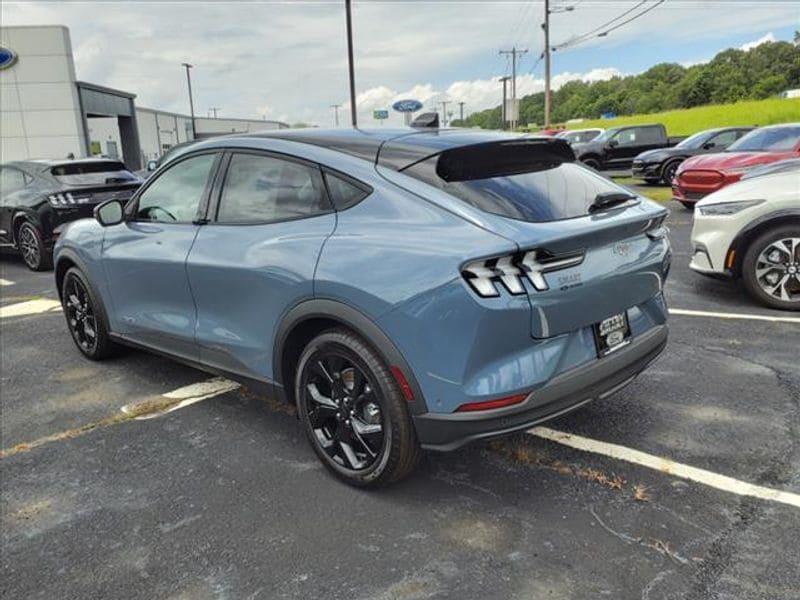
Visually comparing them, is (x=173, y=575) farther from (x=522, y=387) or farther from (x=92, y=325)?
(x=92, y=325)

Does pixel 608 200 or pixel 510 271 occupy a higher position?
pixel 608 200

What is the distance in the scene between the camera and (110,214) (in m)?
4.35

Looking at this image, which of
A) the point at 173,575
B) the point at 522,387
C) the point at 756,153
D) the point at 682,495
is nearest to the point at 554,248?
the point at 522,387

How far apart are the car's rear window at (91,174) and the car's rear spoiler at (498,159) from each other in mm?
8345

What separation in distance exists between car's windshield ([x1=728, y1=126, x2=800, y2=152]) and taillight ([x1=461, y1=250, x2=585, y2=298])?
31.7 feet

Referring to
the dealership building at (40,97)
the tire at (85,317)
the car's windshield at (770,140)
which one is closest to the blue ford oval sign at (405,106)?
the dealership building at (40,97)

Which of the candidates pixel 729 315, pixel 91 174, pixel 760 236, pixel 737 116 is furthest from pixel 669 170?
pixel 737 116

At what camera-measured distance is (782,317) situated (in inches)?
207

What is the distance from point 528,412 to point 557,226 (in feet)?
2.50

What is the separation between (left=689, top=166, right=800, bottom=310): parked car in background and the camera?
5.30 m

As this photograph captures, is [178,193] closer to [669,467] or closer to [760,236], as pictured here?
[669,467]

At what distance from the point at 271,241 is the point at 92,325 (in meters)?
2.55

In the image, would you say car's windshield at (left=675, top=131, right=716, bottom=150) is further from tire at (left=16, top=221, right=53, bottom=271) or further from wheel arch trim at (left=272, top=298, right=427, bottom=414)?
wheel arch trim at (left=272, top=298, right=427, bottom=414)

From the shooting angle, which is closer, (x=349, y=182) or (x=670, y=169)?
(x=349, y=182)
